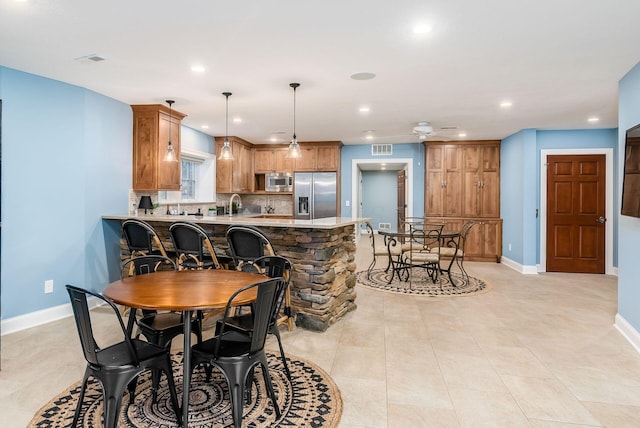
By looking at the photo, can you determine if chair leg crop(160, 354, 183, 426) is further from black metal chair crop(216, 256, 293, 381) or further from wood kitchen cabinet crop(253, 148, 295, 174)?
wood kitchen cabinet crop(253, 148, 295, 174)

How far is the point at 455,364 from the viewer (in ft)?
8.76

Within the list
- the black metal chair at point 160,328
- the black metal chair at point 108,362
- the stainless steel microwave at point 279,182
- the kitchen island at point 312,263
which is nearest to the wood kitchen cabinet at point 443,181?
the stainless steel microwave at point 279,182

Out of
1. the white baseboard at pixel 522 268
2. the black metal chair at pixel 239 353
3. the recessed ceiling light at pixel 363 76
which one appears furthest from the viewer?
the white baseboard at pixel 522 268

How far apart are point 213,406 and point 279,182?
5.69 m

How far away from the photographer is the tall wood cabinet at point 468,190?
700 cm

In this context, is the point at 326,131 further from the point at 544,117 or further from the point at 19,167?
the point at 19,167

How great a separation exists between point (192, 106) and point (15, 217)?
223 centimetres

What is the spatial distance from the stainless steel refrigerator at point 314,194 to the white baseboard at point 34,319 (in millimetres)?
4372

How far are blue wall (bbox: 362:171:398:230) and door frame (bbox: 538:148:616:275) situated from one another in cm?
547

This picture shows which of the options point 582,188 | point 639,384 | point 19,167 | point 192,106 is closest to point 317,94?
point 192,106

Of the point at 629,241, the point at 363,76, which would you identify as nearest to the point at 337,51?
the point at 363,76

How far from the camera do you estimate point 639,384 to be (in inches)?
94.6

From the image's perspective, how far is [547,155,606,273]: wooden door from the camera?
5914mm

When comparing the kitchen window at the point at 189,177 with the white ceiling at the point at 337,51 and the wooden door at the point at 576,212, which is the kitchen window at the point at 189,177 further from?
the wooden door at the point at 576,212
